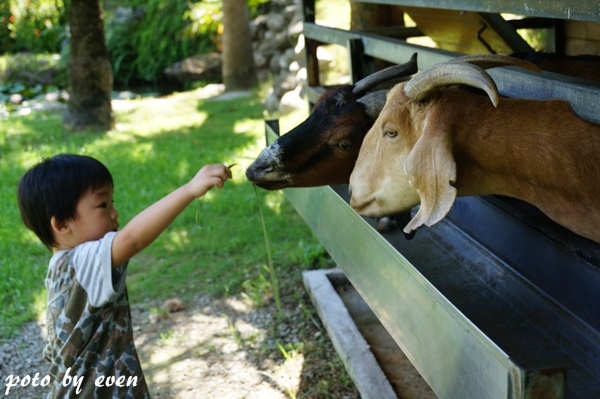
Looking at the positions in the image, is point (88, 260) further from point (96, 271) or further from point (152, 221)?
point (152, 221)

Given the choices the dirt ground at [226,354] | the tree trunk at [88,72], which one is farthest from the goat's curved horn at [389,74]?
the tree trunk at [88,72]

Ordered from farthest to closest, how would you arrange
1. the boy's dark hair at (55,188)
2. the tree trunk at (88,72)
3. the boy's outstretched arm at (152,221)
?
the tree trunk at (88,72)
the boy's dark hair at (55,188)
the boy's outstretched arm at (152,221)

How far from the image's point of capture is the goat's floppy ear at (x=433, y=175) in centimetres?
236

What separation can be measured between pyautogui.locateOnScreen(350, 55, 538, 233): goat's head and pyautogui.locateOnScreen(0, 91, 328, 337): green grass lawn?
0.96 m

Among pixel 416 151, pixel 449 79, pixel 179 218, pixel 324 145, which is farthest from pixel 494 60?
pixel 179 218

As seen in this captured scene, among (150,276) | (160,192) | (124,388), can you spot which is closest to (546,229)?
(124,388)

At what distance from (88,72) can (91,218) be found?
8027mm

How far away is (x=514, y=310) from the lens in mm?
2824

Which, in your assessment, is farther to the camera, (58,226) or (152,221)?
(58,226)

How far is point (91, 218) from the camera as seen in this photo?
9.73 feet

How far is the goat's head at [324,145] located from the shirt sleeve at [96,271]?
2.50 feet

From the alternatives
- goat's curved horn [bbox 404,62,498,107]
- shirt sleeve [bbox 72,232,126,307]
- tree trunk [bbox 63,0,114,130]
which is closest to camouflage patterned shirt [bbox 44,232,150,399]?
shirt sleeve [bbox 72,232,126,307]

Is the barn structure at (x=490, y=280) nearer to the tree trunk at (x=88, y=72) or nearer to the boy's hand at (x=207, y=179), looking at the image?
the boy's hand at (x=207, y=179)

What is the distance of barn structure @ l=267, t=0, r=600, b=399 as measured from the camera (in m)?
1.94
